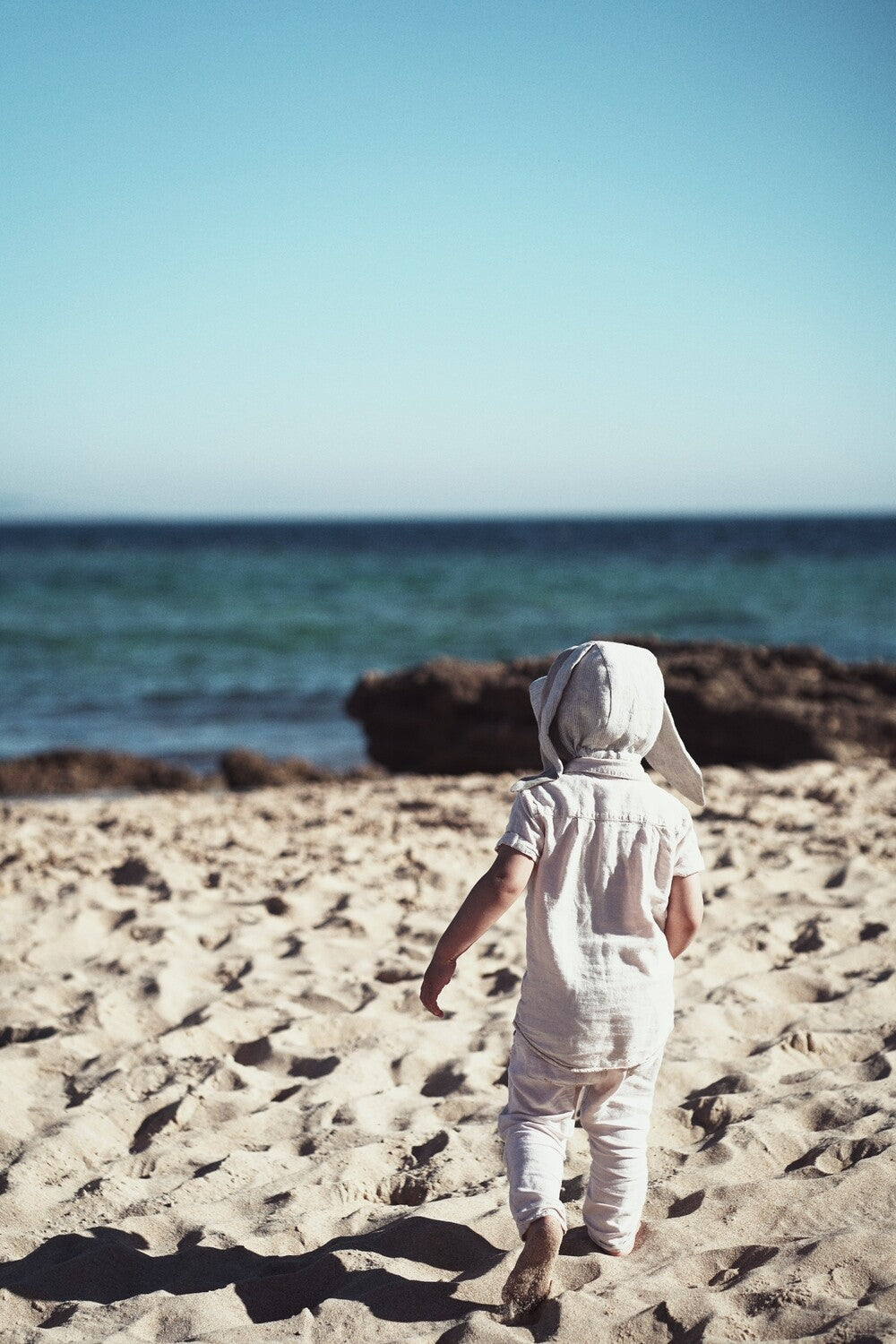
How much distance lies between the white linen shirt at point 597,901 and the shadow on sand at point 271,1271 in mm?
479

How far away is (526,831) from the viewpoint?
2113mm

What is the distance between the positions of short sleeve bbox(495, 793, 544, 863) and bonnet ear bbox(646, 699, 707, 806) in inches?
12.2

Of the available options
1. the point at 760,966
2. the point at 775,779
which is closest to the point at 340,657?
the point at 775,779

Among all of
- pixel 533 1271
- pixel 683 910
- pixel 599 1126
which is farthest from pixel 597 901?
pixel 533 1271

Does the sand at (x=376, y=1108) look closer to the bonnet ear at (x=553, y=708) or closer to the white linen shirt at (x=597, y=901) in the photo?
the white linen shirt at (x=597, y=901)

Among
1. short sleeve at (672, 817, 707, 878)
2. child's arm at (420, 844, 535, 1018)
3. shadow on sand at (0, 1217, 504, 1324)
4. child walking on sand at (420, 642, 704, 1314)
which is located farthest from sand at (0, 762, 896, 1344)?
short sleeve at (672, 817, 707, 878)

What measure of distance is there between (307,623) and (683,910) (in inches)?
689

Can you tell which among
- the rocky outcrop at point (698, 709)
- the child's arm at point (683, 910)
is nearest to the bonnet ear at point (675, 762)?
the child's arm at point (683, 910)

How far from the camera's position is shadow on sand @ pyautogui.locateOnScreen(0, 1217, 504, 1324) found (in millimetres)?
2111

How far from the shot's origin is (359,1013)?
3.41 metres

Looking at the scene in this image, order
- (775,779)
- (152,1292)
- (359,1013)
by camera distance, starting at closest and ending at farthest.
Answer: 1. (152,1292)
2. (359,1013)
3. (775,779)

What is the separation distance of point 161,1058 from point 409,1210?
3.49ft

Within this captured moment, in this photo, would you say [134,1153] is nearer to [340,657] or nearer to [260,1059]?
[260,1059]

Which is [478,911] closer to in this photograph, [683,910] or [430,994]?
[430,994]
